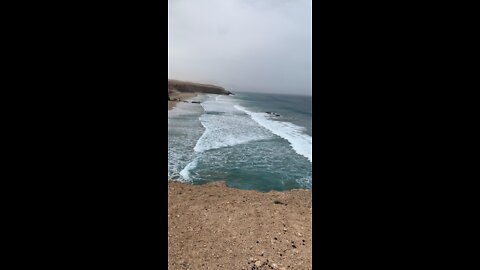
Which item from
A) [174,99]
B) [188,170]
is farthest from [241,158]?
[174,99]

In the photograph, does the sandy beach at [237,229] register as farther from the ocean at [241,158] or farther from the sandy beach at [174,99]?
the sandy beach at [174,99]

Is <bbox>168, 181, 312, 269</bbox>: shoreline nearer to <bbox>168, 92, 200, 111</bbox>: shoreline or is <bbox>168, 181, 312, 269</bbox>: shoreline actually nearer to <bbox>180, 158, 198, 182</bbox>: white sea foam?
<bbox>180, 158, 198, 182</bbox>: white sea foam

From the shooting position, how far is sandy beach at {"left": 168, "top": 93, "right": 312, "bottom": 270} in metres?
4.63

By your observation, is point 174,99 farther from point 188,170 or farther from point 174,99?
point 188,170

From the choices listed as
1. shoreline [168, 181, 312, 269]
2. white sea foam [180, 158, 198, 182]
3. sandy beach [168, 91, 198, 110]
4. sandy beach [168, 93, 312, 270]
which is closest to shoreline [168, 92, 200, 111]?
sandy beach [168, 91, 198, 110]

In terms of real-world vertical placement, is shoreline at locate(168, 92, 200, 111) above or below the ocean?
above
